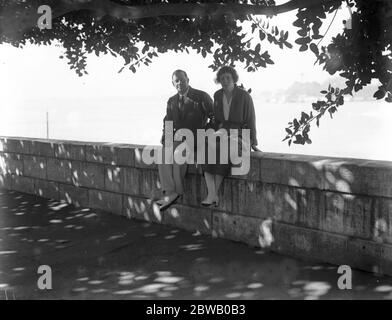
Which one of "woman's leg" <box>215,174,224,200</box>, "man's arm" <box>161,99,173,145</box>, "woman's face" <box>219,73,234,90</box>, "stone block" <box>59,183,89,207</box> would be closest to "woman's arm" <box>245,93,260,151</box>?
"woman's face" <box>219,73,234,90</box>

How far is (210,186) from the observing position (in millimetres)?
6727

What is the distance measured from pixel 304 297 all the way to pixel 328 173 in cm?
147

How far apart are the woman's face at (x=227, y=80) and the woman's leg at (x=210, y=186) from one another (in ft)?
3.77

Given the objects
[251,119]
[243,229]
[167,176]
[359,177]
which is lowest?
[243,229]

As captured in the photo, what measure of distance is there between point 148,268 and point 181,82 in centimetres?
257

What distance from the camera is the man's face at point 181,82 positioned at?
699 centimetres

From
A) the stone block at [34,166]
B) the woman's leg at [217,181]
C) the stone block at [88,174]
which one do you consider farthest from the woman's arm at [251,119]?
the stone block at [34,166]

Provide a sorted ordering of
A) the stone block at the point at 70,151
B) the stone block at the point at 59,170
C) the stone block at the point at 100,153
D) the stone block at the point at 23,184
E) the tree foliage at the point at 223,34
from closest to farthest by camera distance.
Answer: the tree foliage at the point at 223,34 < the stone block at the point at 100,153 < the stone block at the point at 70,151 < the stone block at the point at 59,170 < the stone block at the point at 23,184

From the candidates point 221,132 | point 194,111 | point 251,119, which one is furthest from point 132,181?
point 251,119

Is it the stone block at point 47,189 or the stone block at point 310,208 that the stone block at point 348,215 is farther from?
the stone block at point 47,189

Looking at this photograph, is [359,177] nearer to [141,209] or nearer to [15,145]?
[141,209]

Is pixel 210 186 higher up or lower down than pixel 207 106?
lower down
